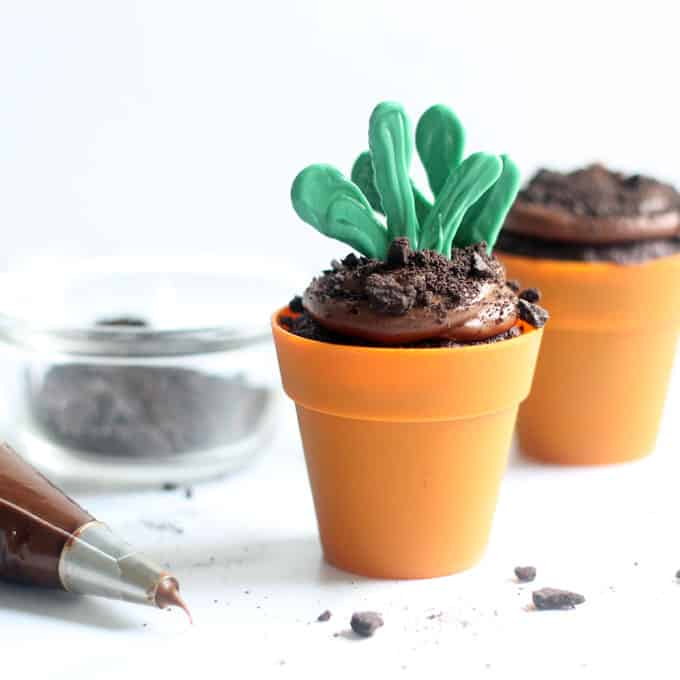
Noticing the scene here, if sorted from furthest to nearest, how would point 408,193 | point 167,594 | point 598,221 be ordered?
point 598,221 < point 408,193 < point 167,594

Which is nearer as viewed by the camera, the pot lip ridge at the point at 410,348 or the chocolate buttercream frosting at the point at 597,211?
the pot lip ridge at the point at 410,348

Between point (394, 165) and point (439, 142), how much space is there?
3.6 inches

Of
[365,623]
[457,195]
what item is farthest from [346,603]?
[457,195]

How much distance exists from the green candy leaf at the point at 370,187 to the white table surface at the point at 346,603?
0.35 metres

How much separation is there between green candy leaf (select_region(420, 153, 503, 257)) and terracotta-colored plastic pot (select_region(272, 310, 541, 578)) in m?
0.12

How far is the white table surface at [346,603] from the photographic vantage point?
3.54 feet

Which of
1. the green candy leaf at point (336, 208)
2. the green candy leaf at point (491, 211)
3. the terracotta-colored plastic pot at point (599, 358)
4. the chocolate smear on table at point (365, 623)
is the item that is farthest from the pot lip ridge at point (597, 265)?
the chocolate smear on table at point (365, 623)

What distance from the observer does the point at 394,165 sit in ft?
3.90

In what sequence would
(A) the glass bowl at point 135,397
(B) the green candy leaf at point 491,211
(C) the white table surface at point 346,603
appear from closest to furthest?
(C) the white table surface at point 346,603 < (B) the green candy leaf at point 491,211 < (A) the glass bowl at point 135,397

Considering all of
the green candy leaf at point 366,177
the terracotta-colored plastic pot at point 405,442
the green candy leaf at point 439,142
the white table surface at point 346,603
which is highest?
the green candy leaf at point 439,142

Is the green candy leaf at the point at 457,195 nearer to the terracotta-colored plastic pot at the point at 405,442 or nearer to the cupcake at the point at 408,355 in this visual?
the cupcake at the point at 408,355

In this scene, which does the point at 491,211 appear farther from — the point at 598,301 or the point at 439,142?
the point at 598,301

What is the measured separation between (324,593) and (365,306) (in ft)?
0.91

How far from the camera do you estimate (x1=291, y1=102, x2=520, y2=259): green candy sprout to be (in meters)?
1.17
